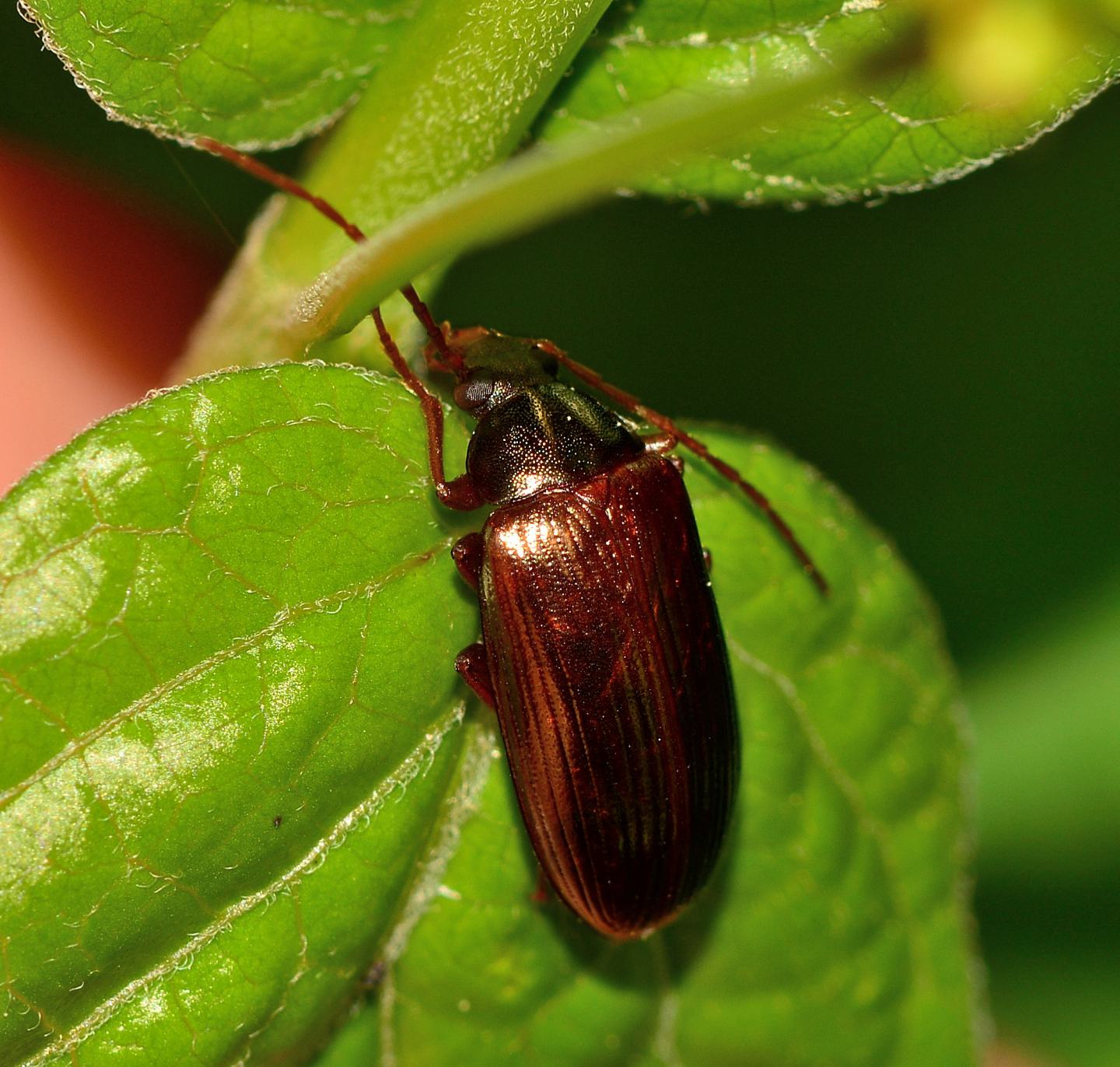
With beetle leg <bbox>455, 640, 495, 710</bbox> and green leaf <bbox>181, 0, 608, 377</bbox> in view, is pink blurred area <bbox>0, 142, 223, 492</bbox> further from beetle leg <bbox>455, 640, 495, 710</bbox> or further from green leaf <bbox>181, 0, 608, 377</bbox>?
beetle leg <bbox>455, 640, 495, 710</bbox>

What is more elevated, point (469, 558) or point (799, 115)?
point (799, 115)

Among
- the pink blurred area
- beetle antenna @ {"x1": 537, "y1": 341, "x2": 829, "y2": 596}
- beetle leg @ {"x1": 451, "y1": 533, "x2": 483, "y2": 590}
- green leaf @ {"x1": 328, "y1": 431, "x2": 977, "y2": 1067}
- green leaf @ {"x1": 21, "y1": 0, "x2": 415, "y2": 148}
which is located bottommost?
green leaf @ {"x1": 328, "y1": 431, "x2": 977, "y2": 1067}

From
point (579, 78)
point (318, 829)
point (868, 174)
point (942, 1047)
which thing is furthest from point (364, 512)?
point (942, 1047)

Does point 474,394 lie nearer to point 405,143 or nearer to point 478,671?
point 405,143

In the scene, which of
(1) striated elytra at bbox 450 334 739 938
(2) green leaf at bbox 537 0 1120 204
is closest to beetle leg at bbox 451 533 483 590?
(1) striated elytra at bbox 450 334 739 938

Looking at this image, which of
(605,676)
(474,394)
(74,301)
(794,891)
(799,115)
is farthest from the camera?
(74,301)

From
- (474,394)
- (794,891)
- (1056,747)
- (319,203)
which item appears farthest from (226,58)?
(1056,747)

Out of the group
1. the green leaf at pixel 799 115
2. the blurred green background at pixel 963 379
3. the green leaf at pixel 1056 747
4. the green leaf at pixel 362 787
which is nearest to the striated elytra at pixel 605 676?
the green leaf at pixel 362 787
